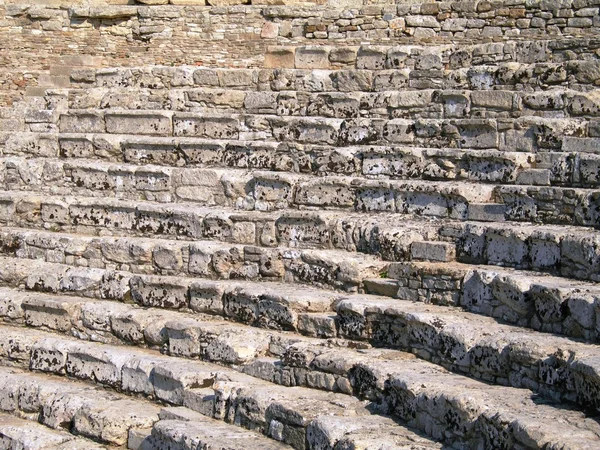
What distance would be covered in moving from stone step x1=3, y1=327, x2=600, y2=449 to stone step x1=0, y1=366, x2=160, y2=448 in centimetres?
20

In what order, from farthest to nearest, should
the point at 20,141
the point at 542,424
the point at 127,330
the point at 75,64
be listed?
the point at 75,64
the point at 20,141
the point at 127,330
the point at 542,424

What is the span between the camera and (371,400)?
7227mm

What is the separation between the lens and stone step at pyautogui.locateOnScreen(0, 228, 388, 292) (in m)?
8.92

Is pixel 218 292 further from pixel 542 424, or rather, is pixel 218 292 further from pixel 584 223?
pixel 542 424

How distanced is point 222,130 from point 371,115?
156 centimetres

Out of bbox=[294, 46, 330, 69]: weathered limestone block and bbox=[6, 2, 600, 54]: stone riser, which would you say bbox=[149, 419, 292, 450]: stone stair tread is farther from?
bbox=[294, 46, 330, 69]: weathered limestone block

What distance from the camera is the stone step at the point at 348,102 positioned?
32.1 ft

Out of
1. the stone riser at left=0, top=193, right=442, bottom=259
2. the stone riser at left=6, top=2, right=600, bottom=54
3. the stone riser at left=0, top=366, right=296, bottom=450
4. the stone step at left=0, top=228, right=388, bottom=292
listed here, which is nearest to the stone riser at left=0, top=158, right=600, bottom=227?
the stone riser at left=0, top=193, right=442, bottom=259

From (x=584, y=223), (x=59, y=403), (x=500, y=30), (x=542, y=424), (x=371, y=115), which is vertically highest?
(x=500, y=30)

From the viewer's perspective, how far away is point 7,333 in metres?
9.85

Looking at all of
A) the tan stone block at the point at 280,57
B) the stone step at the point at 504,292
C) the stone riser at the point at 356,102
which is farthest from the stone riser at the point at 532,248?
the tan stone block at the point at 280,57

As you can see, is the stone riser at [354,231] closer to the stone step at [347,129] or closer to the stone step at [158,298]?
the stone step at [158,298]

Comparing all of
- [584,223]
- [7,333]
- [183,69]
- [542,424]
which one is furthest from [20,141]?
[542,424]

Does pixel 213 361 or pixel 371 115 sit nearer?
pixel 213 361
